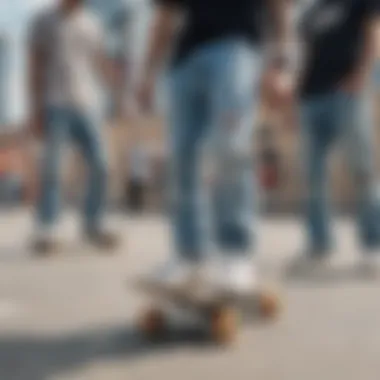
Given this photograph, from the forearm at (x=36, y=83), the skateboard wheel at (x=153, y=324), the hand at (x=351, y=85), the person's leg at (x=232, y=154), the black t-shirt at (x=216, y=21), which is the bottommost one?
the skateboard wheel at (x=153, y=324)

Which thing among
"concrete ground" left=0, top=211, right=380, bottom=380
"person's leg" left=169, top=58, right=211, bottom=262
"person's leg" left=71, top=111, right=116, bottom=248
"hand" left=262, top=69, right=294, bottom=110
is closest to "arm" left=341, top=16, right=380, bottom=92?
"concrete ground" left=0, top=211, right=380, bottom=380

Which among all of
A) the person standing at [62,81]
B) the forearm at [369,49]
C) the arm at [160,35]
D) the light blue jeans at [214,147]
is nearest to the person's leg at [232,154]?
the light blue jeans at [214,147]

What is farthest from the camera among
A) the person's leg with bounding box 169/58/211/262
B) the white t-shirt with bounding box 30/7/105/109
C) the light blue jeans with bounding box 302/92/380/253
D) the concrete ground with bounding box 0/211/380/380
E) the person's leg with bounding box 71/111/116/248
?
the person's leg with bounding box 71/111/116/248

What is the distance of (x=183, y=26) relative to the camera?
2.17 metres

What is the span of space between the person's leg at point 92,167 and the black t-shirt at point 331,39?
113cm

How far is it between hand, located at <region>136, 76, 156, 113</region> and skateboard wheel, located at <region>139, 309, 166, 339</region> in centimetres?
49

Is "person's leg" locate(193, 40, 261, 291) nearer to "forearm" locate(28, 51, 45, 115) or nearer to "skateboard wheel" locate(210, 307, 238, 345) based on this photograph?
"skateboard wheel" locate(210, 307, 238, 345)

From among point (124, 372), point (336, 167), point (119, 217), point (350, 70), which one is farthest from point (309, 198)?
point (119, 217)

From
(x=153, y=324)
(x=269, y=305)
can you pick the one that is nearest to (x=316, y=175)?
(x=269, y=305)

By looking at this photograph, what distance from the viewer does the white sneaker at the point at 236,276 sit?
6.78ft

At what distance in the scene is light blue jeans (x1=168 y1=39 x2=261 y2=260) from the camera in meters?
2.09

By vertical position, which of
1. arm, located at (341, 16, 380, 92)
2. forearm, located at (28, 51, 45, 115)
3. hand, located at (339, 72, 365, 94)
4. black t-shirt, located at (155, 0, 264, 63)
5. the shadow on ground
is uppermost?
forearm, located at (28, 51, 45, 115)

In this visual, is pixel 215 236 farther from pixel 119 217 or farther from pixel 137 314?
pixel 119 217

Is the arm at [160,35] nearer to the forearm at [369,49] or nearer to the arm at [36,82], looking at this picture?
the forearm at [369,49]
